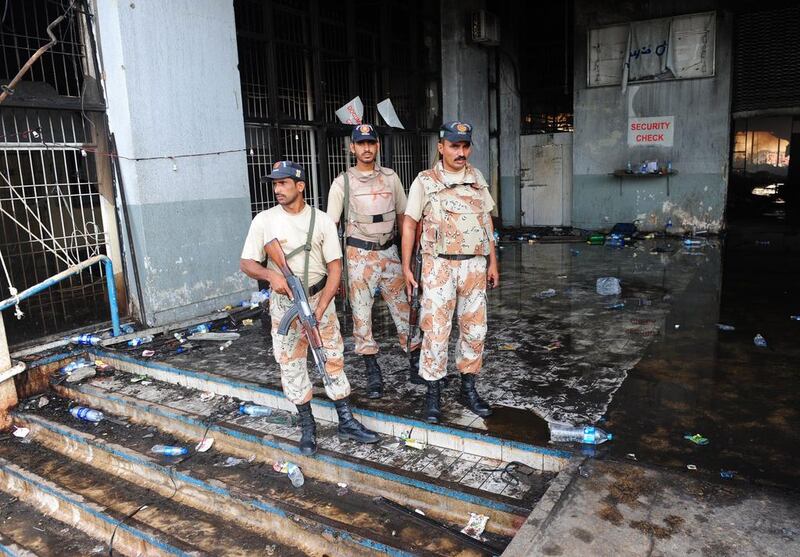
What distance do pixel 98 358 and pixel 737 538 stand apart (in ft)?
17.0

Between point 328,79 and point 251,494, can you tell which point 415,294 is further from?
point 328,79

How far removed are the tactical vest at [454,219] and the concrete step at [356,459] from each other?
1.25 m

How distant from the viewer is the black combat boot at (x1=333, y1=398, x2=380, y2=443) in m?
3.61

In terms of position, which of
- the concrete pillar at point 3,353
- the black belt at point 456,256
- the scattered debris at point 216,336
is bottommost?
the scattered debris at point 216,336

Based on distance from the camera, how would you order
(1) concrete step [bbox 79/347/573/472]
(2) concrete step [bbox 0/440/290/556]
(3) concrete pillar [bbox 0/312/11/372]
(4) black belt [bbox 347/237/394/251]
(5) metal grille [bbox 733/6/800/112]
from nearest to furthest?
(2) concrete step [bbox 0/440/290/556]
(1) concrete step [bbox 79/347/573/472]
(4) black belt [bbox 347/237/394/251]
(3) concrete pillar [bbox 0/312/11/372]
(5) metal grille [bbox 733/6/800/112]

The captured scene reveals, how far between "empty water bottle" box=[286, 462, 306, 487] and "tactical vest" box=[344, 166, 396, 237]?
1.67 meters

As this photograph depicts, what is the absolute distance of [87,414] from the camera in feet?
14.8

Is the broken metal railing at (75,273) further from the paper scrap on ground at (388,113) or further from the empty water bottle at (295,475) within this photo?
the paper scrap on ground at (388,113)

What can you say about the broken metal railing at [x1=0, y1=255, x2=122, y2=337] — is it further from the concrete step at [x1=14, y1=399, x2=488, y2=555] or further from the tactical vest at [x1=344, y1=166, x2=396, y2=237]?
the tactical vest at [x1=344, y1=166, x2=396, y2=237]

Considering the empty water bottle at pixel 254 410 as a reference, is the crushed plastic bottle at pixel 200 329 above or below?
above

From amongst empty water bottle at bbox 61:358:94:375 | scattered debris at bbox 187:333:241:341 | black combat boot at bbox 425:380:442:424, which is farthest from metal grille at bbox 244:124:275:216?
black combat boot at bbox 425:380:442:424

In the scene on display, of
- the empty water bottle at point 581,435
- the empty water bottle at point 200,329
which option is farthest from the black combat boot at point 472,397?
the empty water bottle at point 200,329

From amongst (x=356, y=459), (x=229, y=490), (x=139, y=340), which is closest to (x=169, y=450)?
(x=229, y=490)

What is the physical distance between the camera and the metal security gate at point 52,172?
5.39 m
